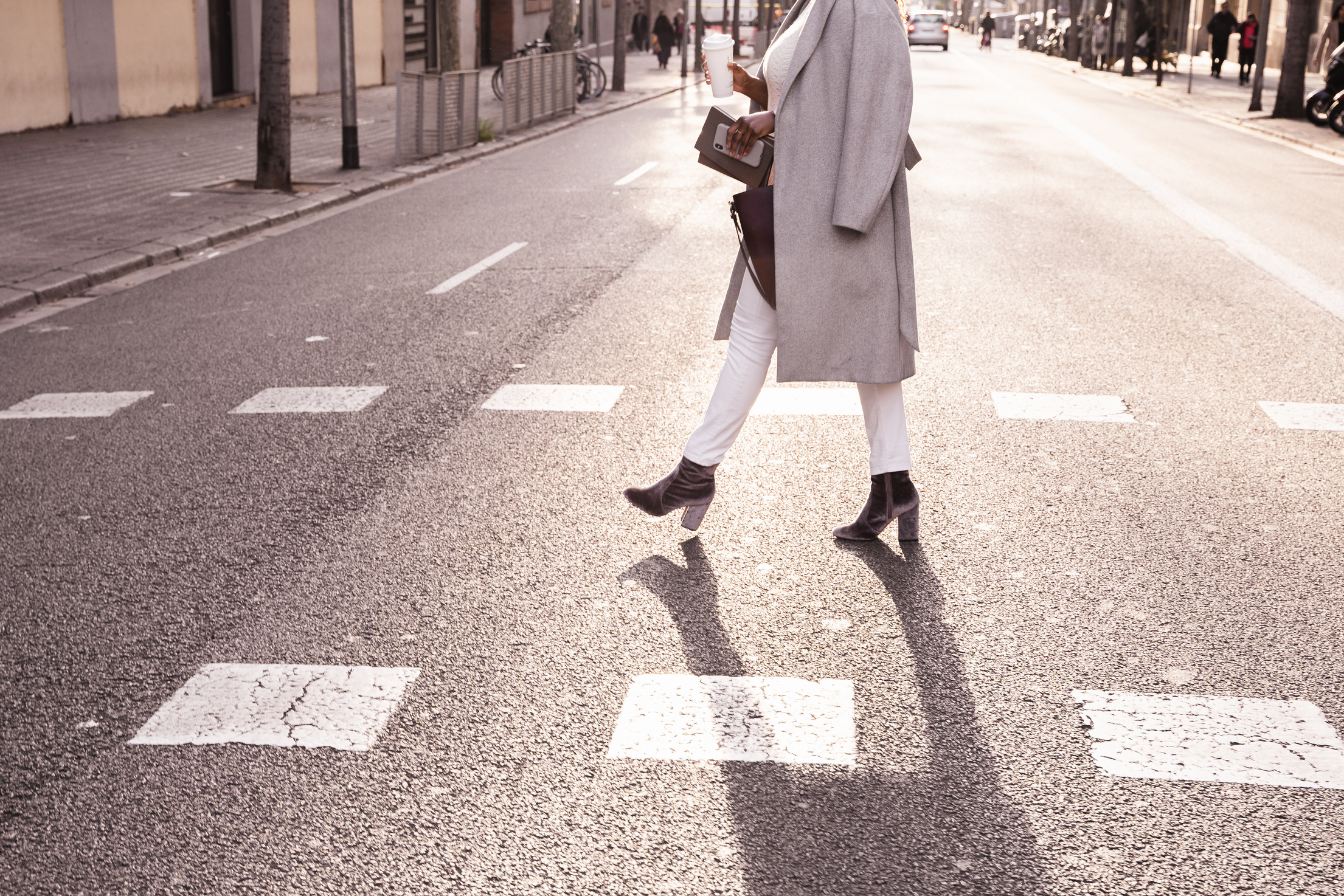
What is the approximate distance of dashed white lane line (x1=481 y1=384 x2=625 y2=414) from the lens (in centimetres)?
633

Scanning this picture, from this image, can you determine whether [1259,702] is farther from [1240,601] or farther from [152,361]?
[152,361]

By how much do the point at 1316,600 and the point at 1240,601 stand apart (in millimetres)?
223

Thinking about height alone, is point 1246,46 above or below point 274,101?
above

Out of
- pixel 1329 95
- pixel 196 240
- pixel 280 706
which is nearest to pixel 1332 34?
pixel 1329 95

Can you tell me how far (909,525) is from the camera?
4594mm

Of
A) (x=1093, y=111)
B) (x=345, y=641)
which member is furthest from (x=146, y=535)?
(x=1093, y=111)

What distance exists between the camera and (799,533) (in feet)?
15.5

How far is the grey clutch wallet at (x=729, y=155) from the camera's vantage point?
432 centimetres

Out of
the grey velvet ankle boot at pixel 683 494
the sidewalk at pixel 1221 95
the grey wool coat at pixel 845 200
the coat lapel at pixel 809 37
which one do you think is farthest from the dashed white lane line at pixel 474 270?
the sidewalk at pixel 1221 95

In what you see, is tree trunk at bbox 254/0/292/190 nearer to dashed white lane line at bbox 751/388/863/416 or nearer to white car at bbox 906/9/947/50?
dashed white lane line at bbox 751/388/863/416

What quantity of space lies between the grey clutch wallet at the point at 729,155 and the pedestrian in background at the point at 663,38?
43677mm

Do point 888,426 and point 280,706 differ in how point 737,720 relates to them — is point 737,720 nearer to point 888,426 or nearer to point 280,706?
point 280,706

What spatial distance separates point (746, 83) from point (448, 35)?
19478 millimetres

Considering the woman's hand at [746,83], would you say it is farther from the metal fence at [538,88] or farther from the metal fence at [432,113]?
the metal fence at [538,88]
